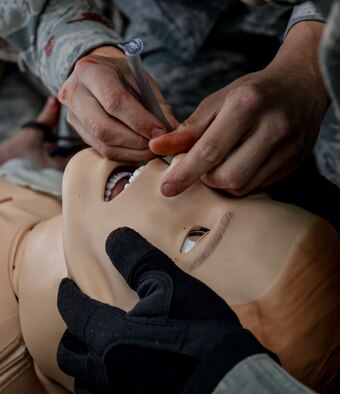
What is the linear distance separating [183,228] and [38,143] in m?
0.72

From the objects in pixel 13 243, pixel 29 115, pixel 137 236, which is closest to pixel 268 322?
pixel 137 236

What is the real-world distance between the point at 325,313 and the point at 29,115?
105cm

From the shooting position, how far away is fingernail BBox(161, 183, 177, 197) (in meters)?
0.70

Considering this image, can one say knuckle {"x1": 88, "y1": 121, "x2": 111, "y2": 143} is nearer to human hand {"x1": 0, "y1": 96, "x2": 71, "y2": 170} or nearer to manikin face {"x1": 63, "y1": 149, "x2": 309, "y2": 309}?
manikin face {"x1": 63, "y1": 149, "x2": 309, "y2": 309}

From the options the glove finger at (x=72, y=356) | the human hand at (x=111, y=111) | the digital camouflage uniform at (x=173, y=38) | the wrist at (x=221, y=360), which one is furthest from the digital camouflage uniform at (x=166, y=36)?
the wrist at (x=221, y=360)

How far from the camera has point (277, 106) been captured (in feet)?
2.40

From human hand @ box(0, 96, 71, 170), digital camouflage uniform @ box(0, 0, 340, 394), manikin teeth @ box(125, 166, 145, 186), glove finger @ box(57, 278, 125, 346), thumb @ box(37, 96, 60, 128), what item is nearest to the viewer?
glove finger @ box(57, 278, 125, 346)

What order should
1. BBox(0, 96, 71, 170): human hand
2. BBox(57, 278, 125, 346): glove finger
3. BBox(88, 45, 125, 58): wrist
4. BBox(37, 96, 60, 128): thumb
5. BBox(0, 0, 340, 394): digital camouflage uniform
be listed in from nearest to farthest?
BBox(57, 278, 125, 346): glove finger < BBox(88, 45, 125, 58): wrist < BBox(0, 0, 340, 394): digital camouflage uniform < BBox(0, 96, 71, 170): human hand < BBox(37, 96, 60, 128): thumb

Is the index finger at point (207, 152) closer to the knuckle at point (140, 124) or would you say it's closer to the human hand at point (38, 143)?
the knuckle at point (140, 124)

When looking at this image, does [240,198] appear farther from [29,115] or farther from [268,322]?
[29,115]

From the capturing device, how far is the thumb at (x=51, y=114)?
1398mm

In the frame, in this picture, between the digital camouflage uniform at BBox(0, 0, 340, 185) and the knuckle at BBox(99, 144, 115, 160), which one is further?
the digital camouflage uniform at BBox(0, 0, 340, 185)

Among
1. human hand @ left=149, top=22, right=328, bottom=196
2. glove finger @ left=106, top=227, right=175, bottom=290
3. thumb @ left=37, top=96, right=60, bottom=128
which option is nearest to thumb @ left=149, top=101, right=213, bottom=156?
human hand @ left=149, top=22, right=328, bottom=196

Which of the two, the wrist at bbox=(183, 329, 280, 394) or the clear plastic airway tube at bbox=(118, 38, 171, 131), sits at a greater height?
the clear plastic airway tube at bbox=(118, 38, 171, 131)
